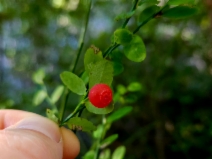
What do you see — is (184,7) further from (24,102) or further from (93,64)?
(24,102)

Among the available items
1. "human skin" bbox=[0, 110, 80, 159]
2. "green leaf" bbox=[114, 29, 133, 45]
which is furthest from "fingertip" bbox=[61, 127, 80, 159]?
"green leaf" bbox=[114, 29, 133, 45]

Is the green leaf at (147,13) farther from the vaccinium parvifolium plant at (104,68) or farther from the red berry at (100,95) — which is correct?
the red berry at (100,95)

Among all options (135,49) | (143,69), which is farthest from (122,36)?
(143,69)

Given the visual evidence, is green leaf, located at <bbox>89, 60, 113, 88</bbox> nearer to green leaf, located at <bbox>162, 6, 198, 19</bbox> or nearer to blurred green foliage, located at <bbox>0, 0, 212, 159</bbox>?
green leaf, located at <bbox>162, 6, 198, 19</bbox>

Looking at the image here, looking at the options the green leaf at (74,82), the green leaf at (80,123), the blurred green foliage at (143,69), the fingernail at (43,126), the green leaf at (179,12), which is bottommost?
the blurred green foliage at (143,69)

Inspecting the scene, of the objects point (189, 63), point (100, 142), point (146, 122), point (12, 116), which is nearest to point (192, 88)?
point (189, 63)

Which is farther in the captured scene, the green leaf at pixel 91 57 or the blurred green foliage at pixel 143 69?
the blurred green foliage at pixel 143 69

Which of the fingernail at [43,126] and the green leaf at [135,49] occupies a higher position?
the green leaf at [135,49]

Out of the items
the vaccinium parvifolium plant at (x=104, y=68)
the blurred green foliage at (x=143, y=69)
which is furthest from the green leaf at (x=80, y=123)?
the blurred green foliage at (x=143, y=69)
